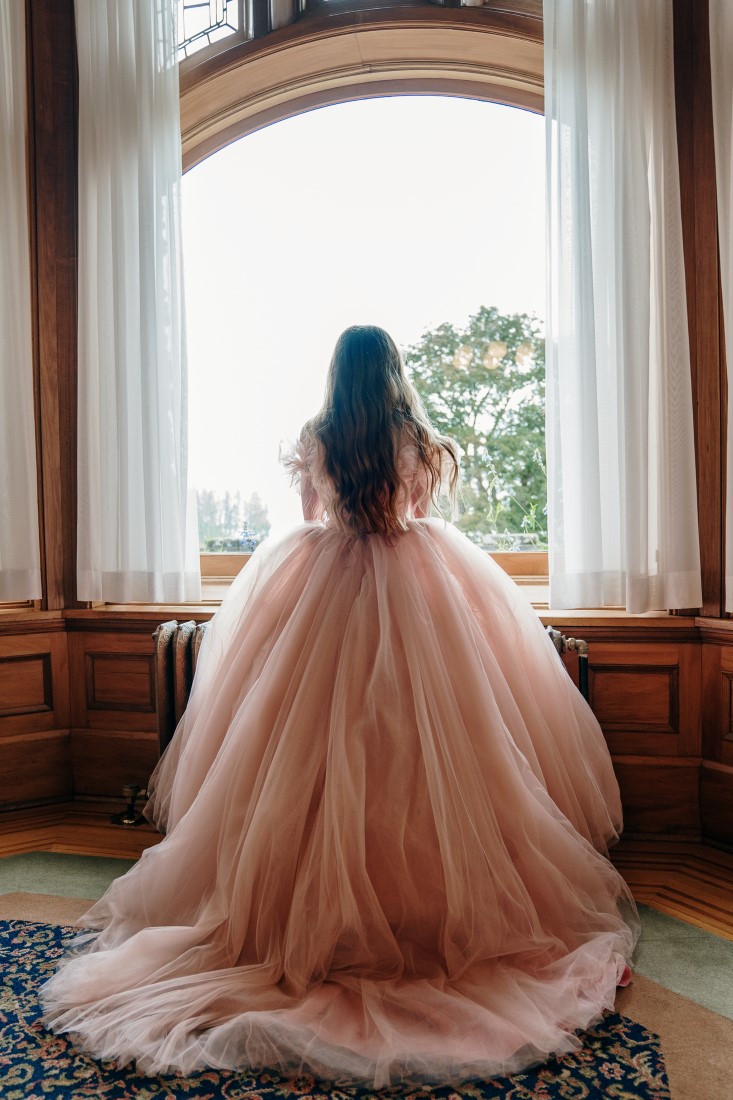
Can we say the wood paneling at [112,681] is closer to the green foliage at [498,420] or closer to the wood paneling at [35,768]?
the wood paneling at [35,768]

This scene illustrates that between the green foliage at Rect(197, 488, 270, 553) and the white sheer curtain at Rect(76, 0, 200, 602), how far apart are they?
50 centimetres

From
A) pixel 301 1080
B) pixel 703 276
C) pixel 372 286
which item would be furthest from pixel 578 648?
pixel 372 286

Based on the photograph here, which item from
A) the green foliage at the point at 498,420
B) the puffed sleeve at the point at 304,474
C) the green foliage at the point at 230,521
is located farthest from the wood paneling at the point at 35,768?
the green foliage at the point at 498,420

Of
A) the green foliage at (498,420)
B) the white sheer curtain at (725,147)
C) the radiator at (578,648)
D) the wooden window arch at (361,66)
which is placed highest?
the wooden window arch at (361,66)

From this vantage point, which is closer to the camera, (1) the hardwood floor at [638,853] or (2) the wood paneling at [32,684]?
(1) the hardwood floor at [638,853]

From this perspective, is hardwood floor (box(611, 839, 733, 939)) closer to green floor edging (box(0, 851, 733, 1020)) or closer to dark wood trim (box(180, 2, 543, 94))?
green floor edging (box(0, 851, 733, 1020))

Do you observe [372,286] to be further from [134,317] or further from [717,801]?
[717,801]

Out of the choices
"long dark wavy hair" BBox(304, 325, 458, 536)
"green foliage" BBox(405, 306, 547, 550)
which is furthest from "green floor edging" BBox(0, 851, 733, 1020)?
"green foliage" BBox(405, 306, 547, 550)

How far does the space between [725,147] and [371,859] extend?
2.29 metres

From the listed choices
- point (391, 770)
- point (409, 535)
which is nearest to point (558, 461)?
point (409, 535)

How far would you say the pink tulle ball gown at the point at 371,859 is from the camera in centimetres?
161

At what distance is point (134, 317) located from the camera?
303cm

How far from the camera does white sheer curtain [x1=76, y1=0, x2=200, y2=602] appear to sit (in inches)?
119

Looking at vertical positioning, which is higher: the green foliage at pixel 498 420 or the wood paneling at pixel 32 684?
the green foliage at pixel 498 420
